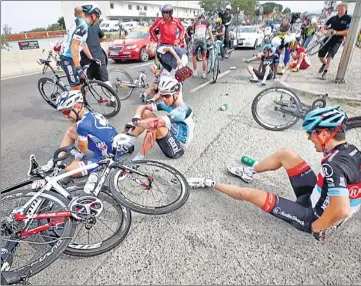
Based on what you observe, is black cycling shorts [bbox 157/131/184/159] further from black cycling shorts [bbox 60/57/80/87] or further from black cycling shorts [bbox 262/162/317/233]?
black cycling shorts [bbox 60/57/80/87]

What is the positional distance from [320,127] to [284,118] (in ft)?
9.34

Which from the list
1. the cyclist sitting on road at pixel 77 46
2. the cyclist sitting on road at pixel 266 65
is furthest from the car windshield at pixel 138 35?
the cyclist sitting on road at pixel 77 46

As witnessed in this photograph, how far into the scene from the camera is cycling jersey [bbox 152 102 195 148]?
3436 mm

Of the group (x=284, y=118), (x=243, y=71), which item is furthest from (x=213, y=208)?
(x=243, y=71)

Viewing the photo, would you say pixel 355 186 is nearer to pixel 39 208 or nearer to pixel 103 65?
pixel 39 208

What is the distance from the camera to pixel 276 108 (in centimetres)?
464

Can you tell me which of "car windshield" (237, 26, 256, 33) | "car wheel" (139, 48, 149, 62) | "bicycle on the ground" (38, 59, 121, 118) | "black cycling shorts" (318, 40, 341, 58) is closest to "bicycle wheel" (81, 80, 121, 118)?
"bicycle on the ground" (38, 59, 121, 118)

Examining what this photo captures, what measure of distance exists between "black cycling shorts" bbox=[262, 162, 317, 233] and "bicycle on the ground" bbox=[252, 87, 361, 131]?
2172 millimetres

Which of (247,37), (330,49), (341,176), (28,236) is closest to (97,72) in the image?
(28,236)

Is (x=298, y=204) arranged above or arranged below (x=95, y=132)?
below

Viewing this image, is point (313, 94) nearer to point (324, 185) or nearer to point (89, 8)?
point (324, 185)

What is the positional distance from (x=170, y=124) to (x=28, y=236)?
84.0 inches

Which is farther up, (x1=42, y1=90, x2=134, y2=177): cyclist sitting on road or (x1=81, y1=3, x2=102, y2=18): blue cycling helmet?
(x1=81, y1=3, x2=102, y2=18): blue cycling helmet

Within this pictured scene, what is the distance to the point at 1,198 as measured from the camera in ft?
7.02
